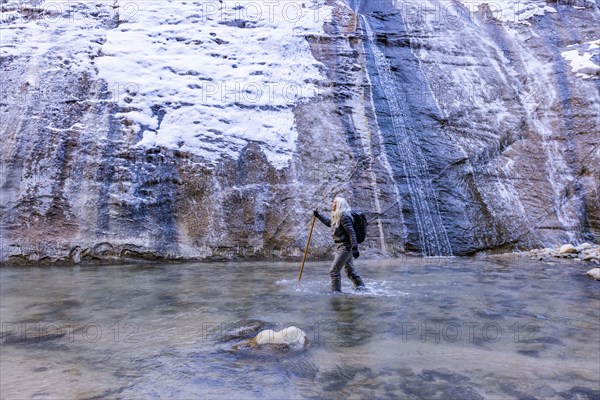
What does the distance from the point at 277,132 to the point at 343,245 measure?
6.15 meters

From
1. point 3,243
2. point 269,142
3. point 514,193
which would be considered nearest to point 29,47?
point 3,243

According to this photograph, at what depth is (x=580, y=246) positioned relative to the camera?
10812mm

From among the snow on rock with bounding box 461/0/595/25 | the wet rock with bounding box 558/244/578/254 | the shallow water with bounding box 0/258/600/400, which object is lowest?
the shallow water with bounding box 0/258/600/400

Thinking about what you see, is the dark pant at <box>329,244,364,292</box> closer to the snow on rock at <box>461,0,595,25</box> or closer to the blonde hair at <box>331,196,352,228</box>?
the blonde hair at <box>331,196,352,228</box>

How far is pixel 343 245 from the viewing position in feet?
22.4

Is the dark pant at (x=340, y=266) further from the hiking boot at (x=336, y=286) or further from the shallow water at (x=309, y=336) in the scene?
the shallow water at (x=309, y=336)

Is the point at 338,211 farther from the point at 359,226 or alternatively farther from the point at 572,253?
the point at 572,253

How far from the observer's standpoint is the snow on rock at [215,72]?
39.1ft

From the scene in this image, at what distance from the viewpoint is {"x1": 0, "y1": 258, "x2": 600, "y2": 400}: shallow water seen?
343 cm

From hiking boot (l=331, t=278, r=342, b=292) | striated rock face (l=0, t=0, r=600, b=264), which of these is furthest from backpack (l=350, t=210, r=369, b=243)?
striated rock face (l=0, t=0, r=600, b=264)

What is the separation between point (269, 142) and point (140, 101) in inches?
147

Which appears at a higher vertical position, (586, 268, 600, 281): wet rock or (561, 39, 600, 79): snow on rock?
(561, 39, 600, 79): snow on rock

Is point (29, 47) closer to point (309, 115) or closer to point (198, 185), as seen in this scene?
point (198, 185)

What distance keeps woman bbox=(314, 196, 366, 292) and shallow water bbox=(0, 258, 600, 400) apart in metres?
0.26
